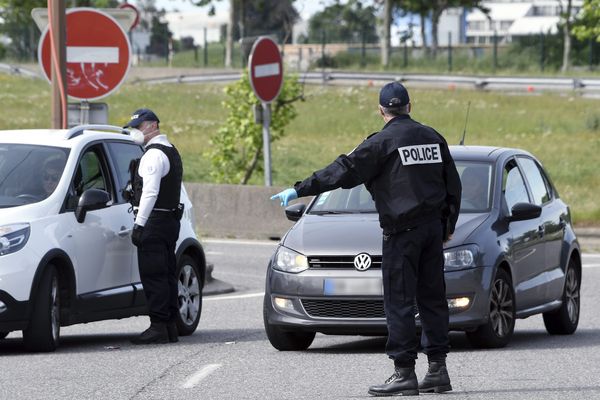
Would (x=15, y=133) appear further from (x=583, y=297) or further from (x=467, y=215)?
(x=583, y=297)

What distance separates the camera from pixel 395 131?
9.12 metres

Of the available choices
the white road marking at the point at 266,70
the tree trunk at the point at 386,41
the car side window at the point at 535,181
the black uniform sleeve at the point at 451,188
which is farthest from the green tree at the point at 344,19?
the black uniform sleeve at the point at 451,188

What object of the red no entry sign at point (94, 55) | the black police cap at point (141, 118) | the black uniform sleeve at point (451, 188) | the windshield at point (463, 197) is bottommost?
the windshield at point (463, 197)

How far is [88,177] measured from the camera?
12.2 m

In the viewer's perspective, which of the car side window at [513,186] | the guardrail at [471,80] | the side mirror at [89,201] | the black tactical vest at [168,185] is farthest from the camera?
the guardrail at [471,80]

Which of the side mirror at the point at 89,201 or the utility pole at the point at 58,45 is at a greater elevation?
the utility pole at the point at 58,45

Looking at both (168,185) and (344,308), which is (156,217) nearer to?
(168,185)

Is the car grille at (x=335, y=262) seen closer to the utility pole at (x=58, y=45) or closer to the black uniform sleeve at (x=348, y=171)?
A: the black uniform sleeve at (x=348, y=171)

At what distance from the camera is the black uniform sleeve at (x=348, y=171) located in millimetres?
9031

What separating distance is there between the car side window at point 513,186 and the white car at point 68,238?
2.64 metres

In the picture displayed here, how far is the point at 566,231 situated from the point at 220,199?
10.0 metres

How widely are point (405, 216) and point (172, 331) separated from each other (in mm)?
3647

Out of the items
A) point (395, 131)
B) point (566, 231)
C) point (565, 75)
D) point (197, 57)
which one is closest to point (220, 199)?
point (566, 231)

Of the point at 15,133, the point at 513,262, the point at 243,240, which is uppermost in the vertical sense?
the point at 15,133
